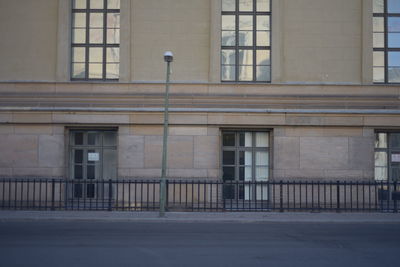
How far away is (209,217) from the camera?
14875mm

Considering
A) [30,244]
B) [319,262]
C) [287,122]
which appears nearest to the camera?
[319,262]

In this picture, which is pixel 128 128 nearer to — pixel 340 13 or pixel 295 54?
pixel 295 54

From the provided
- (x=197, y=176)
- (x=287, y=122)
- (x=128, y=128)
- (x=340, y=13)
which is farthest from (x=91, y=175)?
(x=340, y=13)

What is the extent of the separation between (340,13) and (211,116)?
6.68 meters

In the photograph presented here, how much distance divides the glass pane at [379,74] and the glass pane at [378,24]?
5.23 feet

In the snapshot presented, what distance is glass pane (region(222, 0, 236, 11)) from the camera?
1902cm

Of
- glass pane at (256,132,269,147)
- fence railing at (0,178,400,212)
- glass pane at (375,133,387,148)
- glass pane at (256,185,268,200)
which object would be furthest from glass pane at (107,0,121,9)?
glass pane at (375,133,387,148)

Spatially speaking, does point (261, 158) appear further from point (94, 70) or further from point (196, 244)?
point (196, 244)

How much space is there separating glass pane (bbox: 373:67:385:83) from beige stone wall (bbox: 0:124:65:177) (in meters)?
12.9

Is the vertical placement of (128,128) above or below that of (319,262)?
above

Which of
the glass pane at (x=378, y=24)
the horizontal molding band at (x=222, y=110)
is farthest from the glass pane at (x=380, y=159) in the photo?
the glass pane at (x=378, y=24)

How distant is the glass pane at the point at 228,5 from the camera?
19.0 m

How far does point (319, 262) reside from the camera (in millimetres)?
8492

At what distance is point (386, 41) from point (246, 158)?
294 inches
